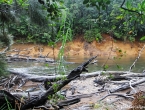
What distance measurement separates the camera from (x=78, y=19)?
2608cm

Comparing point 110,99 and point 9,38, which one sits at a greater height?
point 9,38

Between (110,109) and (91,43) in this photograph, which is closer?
(110,109)

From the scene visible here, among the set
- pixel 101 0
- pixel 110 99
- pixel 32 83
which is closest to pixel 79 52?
pixel 32 83

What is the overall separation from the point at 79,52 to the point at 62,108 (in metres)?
20.7

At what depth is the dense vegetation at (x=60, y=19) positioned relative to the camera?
1.76 metres

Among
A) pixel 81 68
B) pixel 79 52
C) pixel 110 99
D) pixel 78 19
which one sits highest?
pixel 81 68

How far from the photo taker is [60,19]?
2246mm

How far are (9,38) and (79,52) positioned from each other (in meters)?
18.2

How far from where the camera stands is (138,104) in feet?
8.86

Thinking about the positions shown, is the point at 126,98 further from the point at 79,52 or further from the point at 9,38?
the point at 79,52

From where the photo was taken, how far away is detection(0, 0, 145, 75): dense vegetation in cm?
176

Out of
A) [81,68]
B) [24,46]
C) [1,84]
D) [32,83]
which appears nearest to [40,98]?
[81,68]

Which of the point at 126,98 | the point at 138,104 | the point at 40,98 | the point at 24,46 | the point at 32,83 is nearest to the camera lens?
the point at 138,104

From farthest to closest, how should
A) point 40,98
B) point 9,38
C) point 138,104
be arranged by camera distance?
point 9,38
point 40,98
point 138,104
